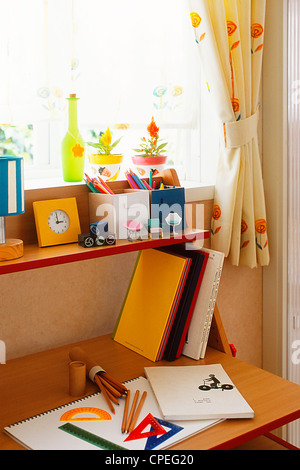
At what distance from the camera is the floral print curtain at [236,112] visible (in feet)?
5.95

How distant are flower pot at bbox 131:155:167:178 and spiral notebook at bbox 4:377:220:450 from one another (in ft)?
2.57

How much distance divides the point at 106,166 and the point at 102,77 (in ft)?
0.90

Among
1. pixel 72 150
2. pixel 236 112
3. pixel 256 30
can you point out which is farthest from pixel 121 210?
pixel 256 30

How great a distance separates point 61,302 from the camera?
1.72 metres

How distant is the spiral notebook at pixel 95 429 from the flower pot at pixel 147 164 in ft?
2.57

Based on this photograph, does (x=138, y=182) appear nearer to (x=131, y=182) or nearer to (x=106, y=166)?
(x=131, y=182)

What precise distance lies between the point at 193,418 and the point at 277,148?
3.61 feet

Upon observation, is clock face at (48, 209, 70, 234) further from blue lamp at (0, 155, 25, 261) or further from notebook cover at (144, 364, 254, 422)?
notebook cover at (144, 364, 254, 422)

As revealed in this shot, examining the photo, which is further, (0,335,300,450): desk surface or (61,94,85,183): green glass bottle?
(61,94,85,183): green glass bottle

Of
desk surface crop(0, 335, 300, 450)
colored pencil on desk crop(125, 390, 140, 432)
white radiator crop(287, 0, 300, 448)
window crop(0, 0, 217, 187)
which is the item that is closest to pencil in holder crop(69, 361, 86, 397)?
desk surface crop(0, 335, 300, 450)

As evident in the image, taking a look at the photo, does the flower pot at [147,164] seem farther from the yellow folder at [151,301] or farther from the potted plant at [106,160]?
the yellow folder at [151,301]

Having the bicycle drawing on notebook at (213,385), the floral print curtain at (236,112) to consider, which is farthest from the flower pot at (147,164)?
the bicycle drawing on notebook at (213,385)

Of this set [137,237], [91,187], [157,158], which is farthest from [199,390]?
[157,158]

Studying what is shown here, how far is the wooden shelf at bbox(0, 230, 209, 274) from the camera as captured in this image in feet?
4.42
